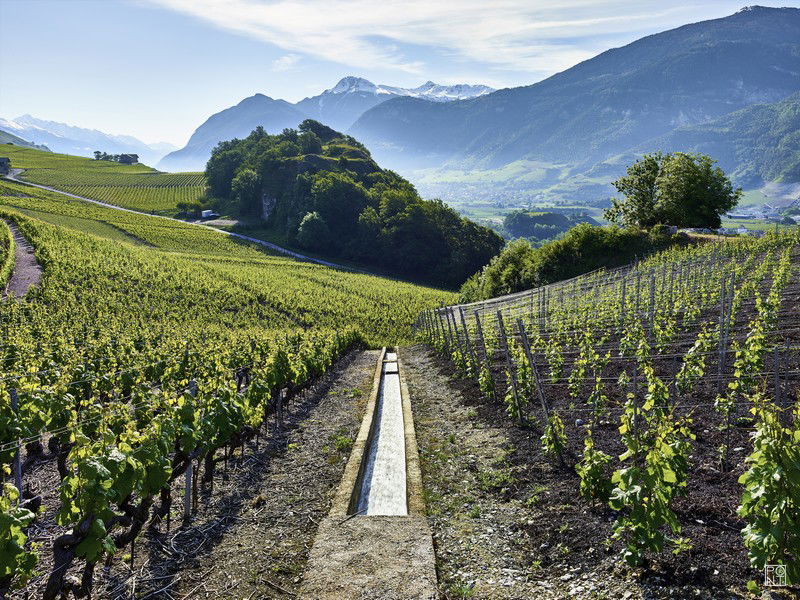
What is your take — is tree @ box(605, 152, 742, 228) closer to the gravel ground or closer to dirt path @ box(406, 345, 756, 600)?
dirt path @ box(406, 345, 756, 600)

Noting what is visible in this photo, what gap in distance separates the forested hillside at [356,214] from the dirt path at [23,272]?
5176 cm

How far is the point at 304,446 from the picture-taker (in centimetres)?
1348

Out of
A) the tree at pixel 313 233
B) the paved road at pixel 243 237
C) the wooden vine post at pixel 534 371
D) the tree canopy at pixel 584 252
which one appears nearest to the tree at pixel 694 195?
the tree canopy at pixel 584 252

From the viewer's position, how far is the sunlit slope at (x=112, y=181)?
401 feet

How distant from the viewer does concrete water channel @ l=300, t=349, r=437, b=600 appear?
7.28 m

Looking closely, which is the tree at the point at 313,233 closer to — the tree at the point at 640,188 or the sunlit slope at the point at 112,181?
the sunlit slope at the point at 112,181

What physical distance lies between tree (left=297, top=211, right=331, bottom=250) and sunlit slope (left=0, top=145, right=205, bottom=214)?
37.9 meters

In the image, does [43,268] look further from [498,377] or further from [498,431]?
[498,431]

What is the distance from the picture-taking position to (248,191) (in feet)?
382

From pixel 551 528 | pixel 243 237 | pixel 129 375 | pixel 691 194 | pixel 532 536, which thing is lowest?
pixel 129 375

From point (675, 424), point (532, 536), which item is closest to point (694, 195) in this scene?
point (675, 424)

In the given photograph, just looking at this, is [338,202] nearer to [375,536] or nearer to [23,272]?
[23,272]

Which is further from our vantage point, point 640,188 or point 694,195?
point 640,188

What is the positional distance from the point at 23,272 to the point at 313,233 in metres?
58.5
